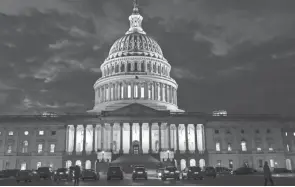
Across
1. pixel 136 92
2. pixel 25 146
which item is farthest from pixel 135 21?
pixel 25 146

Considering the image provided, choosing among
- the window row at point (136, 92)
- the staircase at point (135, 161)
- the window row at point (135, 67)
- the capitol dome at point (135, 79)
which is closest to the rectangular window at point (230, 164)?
the capitol dome at point (135, 79)

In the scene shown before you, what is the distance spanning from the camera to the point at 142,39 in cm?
13000

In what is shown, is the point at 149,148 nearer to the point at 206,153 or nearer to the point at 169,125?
the point at 169,125

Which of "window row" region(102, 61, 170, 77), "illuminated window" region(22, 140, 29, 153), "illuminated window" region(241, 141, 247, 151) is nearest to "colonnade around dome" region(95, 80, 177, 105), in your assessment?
"window row" region(102, 61, 170, 77)

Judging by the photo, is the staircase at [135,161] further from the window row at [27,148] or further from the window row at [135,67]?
the window row at [135,67]

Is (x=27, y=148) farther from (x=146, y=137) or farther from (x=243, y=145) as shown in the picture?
(x=243, y=145)

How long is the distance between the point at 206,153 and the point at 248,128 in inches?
696

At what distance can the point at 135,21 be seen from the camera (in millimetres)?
141000

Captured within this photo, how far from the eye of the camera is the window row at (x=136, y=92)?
116 m

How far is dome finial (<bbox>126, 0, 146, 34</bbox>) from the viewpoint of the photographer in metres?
138

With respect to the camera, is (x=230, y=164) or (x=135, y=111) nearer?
(x=135, y=111)

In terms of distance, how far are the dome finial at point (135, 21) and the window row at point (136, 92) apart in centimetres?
2906

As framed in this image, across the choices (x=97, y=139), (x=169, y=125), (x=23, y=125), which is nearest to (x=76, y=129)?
(x=97, y=139)

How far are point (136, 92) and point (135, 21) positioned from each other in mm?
37954
